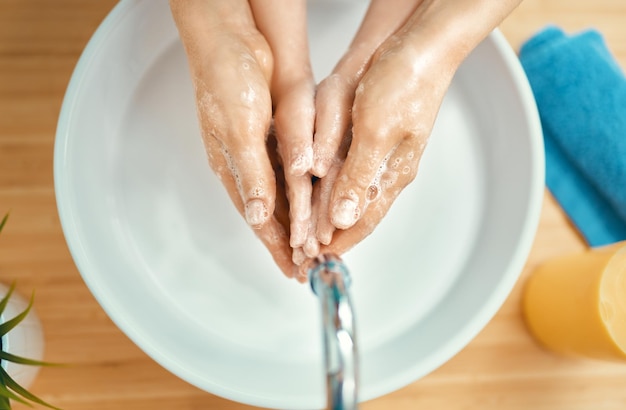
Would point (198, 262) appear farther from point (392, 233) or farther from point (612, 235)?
point (612, 235)

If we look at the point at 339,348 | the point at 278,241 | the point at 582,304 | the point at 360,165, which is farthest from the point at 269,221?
the point at 582,304

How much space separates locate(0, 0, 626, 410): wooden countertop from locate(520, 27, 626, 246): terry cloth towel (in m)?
0.04

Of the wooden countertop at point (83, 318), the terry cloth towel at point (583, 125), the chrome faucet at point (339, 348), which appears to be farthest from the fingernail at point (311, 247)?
the terry cloth towel at point (583, 125)

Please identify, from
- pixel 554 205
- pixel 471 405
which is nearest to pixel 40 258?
pixel 471 405

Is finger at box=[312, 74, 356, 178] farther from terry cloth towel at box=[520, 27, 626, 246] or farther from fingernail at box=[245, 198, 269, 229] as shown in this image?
terry cloth towel at box=[520, 27, 626, 246]

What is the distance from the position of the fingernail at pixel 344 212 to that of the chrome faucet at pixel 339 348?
0.41 feet

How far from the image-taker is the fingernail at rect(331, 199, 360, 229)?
0.62m

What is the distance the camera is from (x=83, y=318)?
79cm

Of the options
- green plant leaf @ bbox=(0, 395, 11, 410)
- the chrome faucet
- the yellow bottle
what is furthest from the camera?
the yellow bottle

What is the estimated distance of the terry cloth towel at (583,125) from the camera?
0.84 m

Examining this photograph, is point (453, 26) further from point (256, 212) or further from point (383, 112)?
point (256, 212)

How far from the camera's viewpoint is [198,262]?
2.62 feet

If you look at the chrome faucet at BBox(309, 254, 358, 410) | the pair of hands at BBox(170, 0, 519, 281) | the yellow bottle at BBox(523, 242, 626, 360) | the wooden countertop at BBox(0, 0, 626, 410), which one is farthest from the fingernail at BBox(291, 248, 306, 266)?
the yellow bottle at BBox(523, 242, 626, 360)

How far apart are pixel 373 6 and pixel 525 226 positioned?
1.10ft
